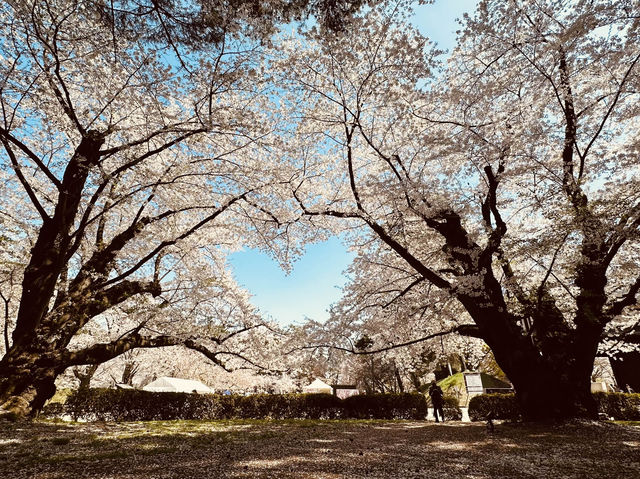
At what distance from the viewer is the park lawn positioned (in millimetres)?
3799

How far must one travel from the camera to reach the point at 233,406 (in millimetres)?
13109

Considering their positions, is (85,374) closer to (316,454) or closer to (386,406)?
(386,406)

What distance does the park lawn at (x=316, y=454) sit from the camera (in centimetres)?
380

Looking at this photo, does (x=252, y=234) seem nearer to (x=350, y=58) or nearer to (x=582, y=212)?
(x=350, y=58)

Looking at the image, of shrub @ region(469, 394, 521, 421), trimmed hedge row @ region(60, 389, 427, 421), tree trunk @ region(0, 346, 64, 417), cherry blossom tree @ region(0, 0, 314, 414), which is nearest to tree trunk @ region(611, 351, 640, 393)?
shrub @ region(469, 394, 521, 421)

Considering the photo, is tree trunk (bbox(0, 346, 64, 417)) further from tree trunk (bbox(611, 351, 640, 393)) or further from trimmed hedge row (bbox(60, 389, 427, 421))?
tree trunk (bbox(611, 351, 640, 393))

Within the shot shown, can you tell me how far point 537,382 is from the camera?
7.34 meters

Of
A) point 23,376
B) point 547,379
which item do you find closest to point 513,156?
point 547,379

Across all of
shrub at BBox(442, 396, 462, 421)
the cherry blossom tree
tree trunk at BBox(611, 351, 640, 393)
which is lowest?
shrub at BBox(442, 396, 462, 421)

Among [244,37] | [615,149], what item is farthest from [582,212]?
[244,37]

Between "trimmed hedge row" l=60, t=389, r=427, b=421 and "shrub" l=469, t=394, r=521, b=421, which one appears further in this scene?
"trimmed hedge row" l=60, t=389, r=427, b=421

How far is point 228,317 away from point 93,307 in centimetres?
363

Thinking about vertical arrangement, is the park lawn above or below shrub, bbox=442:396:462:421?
above

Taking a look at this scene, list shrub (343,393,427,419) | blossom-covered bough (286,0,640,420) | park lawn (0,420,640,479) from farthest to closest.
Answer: shrub (343,393,427,419)
blossom-covered bough (286,0,640,420)
park lawn (0,420,640,479)
